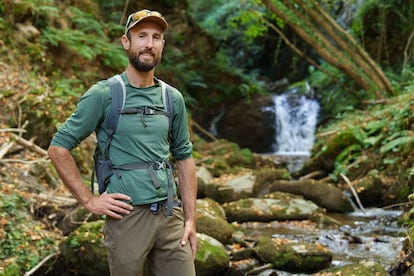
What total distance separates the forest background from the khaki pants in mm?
2480

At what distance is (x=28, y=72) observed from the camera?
9680mm

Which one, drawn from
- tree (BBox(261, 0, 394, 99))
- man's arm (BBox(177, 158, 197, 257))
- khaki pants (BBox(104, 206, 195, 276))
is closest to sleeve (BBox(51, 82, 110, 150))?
khaki pants (BBox(104, 206, 195, 276))

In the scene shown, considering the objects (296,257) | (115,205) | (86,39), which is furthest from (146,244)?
(86,39)

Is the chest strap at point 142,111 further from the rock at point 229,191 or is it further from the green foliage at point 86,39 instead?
the green foliage at point 86,39

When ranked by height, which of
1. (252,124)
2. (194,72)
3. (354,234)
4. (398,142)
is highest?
(194,72)

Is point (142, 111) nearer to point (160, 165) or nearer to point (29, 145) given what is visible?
point (160, 165)

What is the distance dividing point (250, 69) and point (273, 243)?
1912cm

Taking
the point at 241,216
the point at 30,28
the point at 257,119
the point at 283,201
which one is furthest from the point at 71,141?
the point at 257,119

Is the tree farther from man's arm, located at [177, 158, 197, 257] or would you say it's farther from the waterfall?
man's arm, located at [177, 158, 197, 257]

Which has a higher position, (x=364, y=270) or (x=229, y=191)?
(x=229, y=191)

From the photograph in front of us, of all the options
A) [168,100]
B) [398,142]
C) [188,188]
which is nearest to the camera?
[168,100]

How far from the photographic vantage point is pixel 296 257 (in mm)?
5766

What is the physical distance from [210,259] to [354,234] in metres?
2.90

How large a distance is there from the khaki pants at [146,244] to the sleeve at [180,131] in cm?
41
